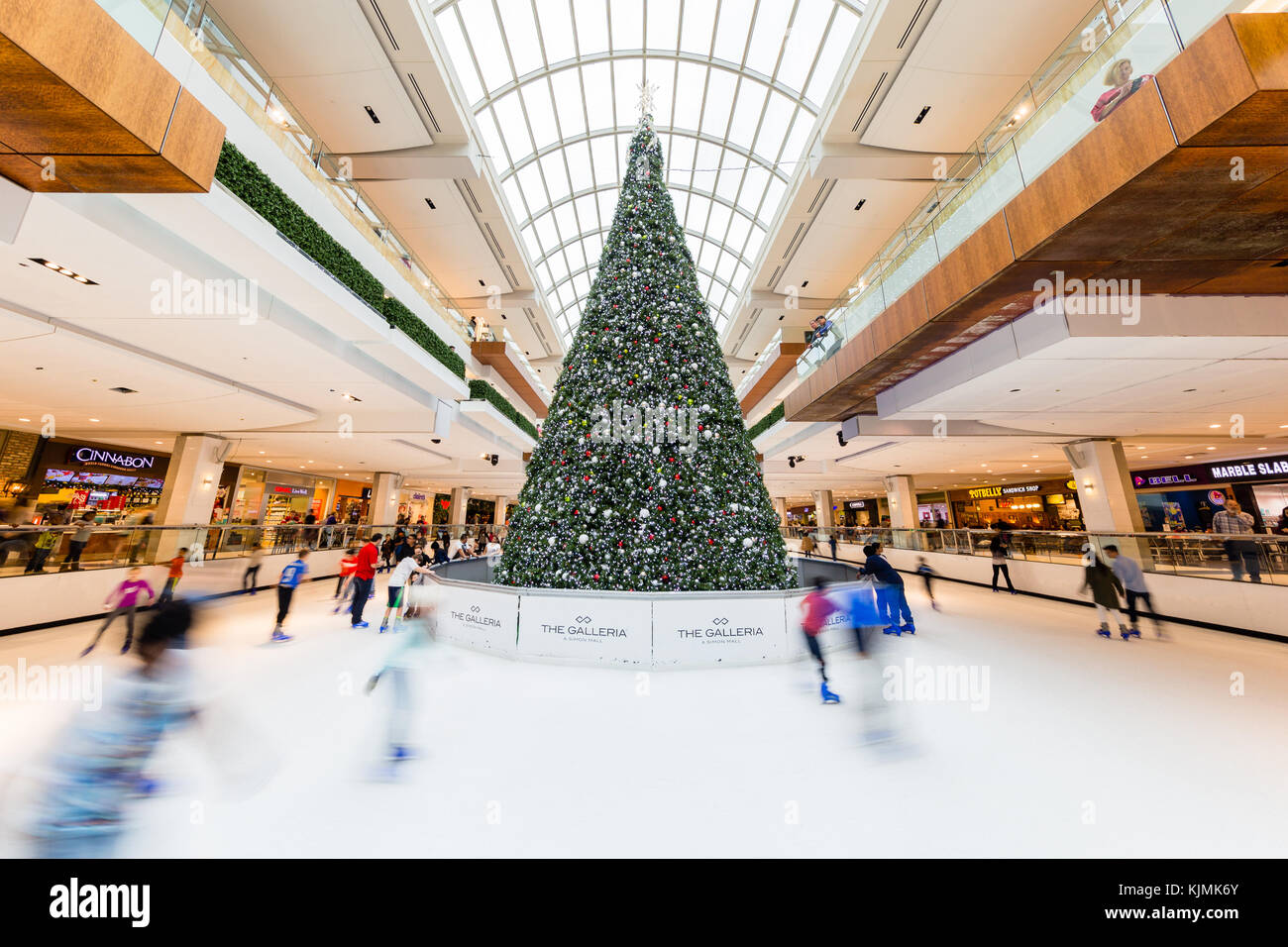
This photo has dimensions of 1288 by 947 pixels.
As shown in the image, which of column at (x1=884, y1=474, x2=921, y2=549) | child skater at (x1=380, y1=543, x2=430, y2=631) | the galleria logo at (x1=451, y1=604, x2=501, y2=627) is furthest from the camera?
column at (x1=884, y1=474, x2=921, y2=549)

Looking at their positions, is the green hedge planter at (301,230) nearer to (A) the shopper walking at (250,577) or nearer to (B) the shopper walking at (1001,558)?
(A) the shopper walking at (250,577)

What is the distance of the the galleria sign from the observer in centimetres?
1800

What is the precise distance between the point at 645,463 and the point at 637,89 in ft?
59.2

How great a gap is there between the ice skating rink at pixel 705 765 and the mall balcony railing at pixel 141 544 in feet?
8.14

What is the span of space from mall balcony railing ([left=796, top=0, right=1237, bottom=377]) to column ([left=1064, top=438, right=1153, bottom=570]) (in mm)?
8723

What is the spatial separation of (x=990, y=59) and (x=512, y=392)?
18907mm

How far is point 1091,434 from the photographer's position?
12000 mm

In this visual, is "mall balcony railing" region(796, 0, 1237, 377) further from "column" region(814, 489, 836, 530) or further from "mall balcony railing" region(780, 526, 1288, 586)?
"column" region(814, 489, 836, 530)

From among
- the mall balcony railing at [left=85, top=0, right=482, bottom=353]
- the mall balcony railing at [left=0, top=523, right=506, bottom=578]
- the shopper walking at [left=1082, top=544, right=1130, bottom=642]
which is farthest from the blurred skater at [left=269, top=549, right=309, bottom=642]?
the shopper walking at [left=1082, top=544, right=1130, bottom=642]

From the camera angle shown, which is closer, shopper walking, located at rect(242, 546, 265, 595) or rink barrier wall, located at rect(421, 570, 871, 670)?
rink barrier wall, located at rect(421, 570, 871, 670)

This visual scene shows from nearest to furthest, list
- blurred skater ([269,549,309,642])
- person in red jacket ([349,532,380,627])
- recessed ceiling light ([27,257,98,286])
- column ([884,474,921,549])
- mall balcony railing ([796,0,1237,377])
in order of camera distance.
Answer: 1. mall balcony railing ([796,0,1237,377])
2. recessed ceiling light ([27,257,98,286])
3. blurred skater ([269,549,309,642])
4. person in red jacket ([349,532,380,627])
5. column ([884,474,921,549])

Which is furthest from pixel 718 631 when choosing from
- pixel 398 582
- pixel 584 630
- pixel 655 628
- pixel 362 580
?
pixel 362 580

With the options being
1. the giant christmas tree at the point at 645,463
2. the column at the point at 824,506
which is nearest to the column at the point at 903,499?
the column at the point at 824,506

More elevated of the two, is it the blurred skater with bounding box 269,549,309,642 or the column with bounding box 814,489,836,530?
the column with bounding box 814,489,836,530
